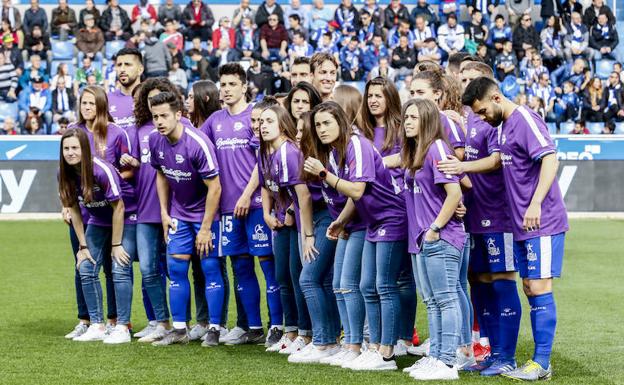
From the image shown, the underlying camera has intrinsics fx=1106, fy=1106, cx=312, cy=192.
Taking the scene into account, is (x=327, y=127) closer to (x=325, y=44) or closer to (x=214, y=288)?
(x=214, y=288)

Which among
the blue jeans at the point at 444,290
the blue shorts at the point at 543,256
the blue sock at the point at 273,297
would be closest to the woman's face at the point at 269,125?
the blue sock at the point at 273,297

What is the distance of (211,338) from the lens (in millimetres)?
9383

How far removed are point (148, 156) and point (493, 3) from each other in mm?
19544

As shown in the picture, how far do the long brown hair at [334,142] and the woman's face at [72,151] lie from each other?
219 cm

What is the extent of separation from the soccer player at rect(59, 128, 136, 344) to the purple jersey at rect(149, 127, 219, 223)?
1.54 ft

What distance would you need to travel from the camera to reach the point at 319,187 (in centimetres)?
860

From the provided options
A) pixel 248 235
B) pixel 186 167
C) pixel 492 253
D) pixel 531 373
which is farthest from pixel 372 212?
pixel 186 167

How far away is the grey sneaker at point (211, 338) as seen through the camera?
9.35m

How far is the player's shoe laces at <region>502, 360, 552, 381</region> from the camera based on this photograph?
7.51 metres

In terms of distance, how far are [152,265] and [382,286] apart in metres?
2.46

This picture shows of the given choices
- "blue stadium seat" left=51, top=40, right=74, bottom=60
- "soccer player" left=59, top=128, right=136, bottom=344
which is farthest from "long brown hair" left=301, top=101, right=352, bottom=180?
"blue stadium seat" left=51, top=40, right=74, bottom=60

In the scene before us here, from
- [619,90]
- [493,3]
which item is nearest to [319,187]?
[619,90]

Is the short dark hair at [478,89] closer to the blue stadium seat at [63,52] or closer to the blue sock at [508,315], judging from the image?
the blue sock at [508,315]

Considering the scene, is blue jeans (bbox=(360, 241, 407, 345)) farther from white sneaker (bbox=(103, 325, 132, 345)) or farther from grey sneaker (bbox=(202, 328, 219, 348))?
white sneaker (bbox=(103, 325, 132, 345))
